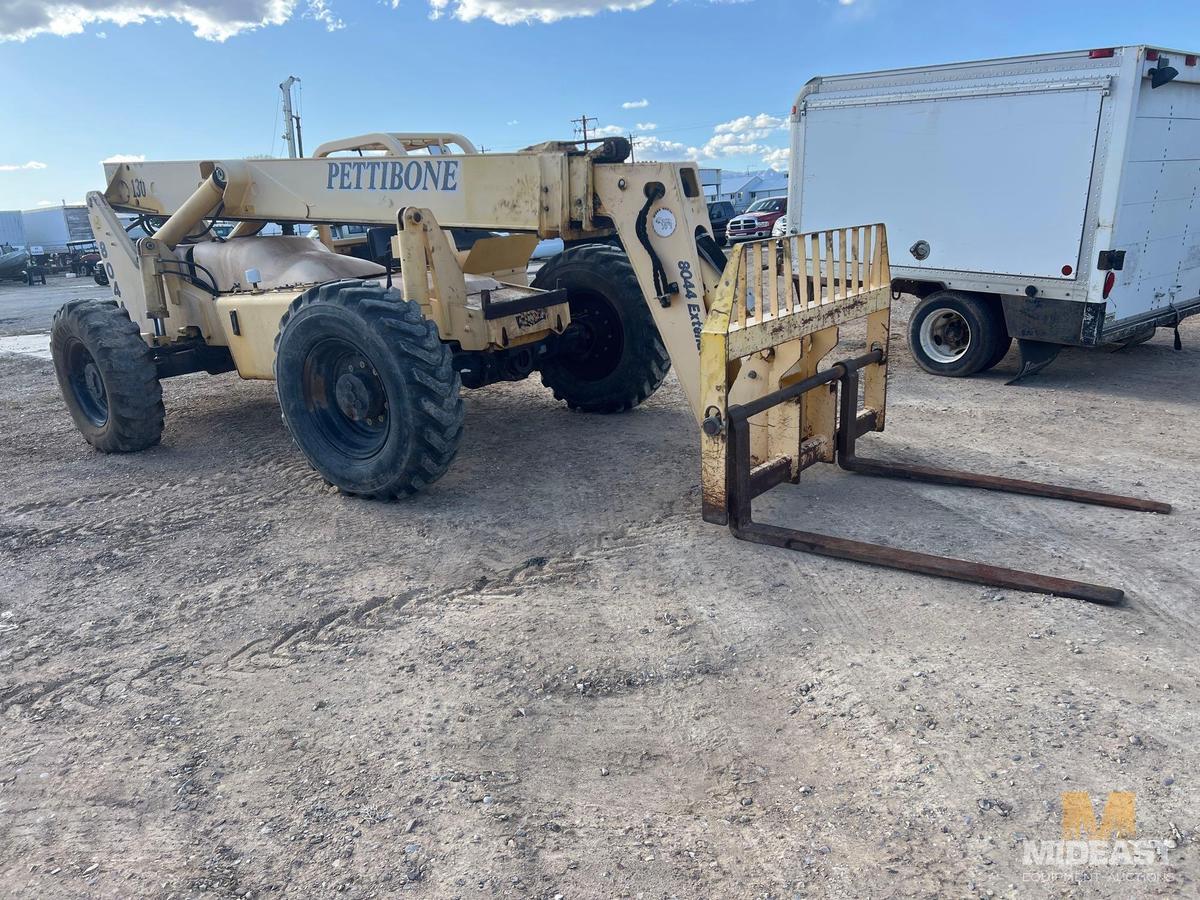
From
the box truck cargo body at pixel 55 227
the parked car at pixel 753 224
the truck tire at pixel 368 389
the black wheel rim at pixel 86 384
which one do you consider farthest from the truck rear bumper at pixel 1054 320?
the box truck cargo body at pixel 55 227

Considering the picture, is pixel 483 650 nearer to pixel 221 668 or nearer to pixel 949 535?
pixel 221 668

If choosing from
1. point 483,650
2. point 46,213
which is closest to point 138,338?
point 483,650

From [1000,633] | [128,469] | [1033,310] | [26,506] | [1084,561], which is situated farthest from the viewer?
[1033,310]

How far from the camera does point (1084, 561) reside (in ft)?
14.8

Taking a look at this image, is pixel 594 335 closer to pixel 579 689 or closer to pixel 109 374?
pixel 109 374

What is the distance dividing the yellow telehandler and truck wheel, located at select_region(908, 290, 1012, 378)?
2.55 meters

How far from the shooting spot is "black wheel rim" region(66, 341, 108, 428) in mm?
7102

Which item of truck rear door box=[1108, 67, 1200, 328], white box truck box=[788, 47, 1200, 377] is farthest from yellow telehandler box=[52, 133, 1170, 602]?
truck rear door box=[1108, 67, 1200, 328]

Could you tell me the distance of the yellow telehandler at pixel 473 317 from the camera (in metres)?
4.91

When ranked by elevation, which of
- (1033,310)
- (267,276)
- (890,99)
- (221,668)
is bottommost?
(221,668)

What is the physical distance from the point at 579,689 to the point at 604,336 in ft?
13.5

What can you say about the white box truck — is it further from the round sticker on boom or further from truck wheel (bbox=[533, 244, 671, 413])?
the round sticker on boom

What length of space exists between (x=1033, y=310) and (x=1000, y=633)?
5.44m

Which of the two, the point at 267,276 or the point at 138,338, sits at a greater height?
the point at 267,276
